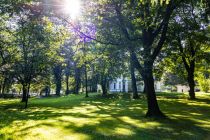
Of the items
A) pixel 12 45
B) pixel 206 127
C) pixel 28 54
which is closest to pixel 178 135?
pixel 206 127

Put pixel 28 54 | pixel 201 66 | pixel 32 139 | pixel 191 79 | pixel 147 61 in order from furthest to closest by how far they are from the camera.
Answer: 1. pixel 201 66
2. pixel 191 79
3. pixel 28 54
4. pixel 147 61
5. pixel 32 139

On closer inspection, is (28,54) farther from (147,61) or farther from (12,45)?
(147,61)

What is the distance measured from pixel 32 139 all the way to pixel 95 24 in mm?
11295

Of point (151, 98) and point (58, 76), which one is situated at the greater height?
point (58, 76)

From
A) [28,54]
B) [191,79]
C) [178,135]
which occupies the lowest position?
[178,135]

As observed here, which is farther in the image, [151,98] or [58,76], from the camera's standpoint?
[58,76]

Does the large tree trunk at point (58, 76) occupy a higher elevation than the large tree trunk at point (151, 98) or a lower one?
higher

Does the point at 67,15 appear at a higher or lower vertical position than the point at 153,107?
higher

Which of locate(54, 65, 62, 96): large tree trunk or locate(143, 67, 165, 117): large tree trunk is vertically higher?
locate(54, 65, 62, 96): large tree trunk

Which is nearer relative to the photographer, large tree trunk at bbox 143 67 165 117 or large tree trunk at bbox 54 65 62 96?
large tree trunk at bbox 143 67 165 117

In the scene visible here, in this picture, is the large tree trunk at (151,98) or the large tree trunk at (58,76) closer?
the large tree trunk at (151,98)

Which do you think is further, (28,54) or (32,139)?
(28,54)

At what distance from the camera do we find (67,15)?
59.7 ft

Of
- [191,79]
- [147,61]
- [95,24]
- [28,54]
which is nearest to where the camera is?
[147,61]
